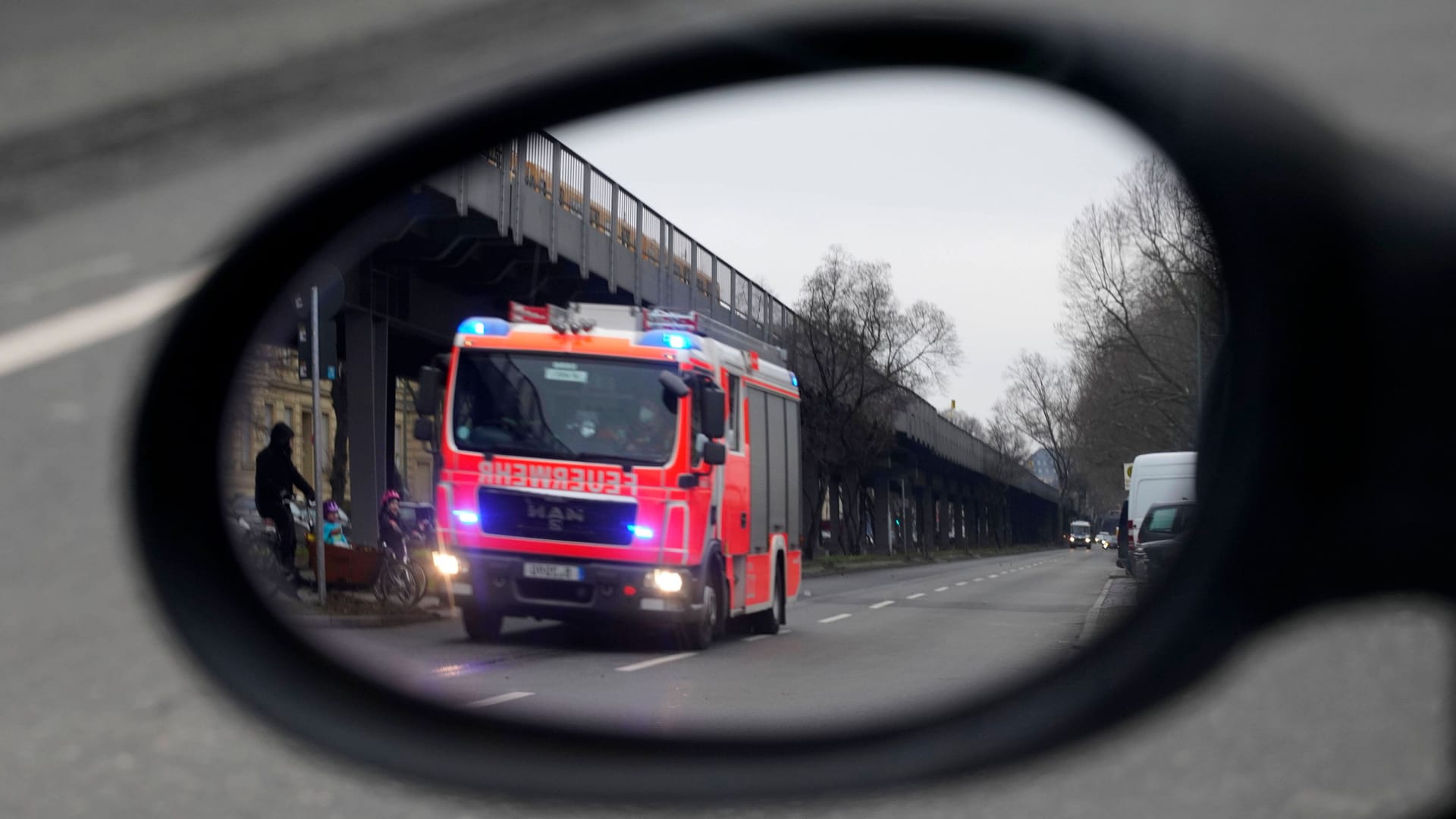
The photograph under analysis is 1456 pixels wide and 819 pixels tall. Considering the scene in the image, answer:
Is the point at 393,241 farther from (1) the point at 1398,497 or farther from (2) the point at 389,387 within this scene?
(1) the point at 1398,497

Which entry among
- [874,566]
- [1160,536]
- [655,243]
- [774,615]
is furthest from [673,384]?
[874,566]

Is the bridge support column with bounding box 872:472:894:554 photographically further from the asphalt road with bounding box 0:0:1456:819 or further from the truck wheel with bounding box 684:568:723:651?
the truck wheel with bounding box 684:568:723:651

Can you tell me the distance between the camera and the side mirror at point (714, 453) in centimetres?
1068

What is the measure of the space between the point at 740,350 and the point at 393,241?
27.5ft

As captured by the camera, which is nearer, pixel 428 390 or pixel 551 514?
pixel 428 390

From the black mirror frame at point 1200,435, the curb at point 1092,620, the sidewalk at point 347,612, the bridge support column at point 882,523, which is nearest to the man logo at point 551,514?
the sidewalk at point 347,612

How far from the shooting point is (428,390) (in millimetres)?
5766

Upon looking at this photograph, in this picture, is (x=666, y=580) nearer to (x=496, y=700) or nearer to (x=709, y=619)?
(x=709, y=619)

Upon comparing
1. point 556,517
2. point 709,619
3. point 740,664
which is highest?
point 556,517

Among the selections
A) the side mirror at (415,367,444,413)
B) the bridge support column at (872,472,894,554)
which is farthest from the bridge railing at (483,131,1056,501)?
the bridge support column at (872,472,894,554)

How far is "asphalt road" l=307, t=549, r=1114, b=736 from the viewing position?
2537 millimetres

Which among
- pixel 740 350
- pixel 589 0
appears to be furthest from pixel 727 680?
pixel 589 0

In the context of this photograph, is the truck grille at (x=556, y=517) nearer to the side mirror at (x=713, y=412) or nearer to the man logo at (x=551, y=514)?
the man logo at (x=551, y=514)

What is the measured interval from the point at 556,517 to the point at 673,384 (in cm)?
142
